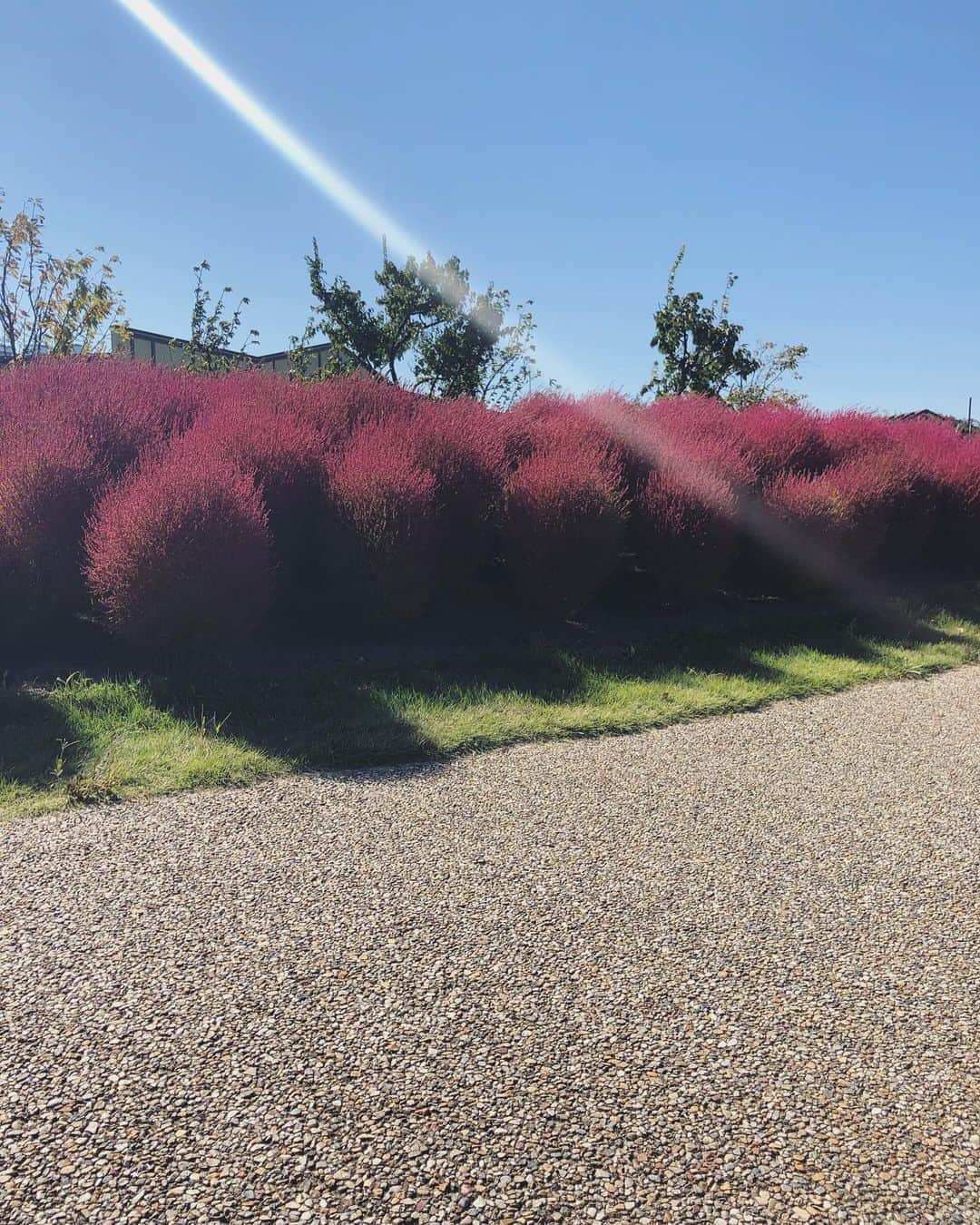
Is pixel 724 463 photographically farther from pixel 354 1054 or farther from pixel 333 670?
pixel 354 1054

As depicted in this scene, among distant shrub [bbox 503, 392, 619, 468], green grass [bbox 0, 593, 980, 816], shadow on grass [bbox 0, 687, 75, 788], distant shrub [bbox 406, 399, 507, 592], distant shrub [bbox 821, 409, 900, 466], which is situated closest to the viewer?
shadow on grass [bbox 0, 687, 75, 788]

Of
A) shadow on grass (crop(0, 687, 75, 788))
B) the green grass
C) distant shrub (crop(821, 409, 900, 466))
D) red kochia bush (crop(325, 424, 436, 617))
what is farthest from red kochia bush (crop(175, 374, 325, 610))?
distant shrub (crop(821, 409, 900, 466))

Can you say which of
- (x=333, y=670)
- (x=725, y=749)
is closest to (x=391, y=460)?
(x=333, y=670)

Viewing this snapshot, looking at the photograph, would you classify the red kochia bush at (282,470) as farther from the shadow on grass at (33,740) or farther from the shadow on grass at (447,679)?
the shadow on grass at (33,740)

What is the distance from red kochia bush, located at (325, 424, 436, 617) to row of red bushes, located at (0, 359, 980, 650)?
16 mm

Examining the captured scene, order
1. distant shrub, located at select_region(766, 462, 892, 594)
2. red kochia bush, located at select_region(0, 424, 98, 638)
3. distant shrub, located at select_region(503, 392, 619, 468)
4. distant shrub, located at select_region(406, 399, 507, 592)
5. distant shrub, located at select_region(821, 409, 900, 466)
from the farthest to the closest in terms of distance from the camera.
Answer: distant shrub, located at select_region(821, 409, 900, 466)
distant shrub, located at select_region(766, 462, 892, 594)
distant shrub, located at select_region(503, 392, 619, 468)
distant shrub, located at select_region(406, 399, 507, 592)
red kochia bush, located at select_region(0, 424, 98, 638)

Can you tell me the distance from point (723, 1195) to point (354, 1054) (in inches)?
36.4

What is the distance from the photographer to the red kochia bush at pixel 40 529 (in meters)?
5.73

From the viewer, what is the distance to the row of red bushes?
5.61 metres

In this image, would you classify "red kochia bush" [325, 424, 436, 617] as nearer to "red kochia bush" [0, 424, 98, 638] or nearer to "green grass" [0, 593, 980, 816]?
"green grass" [0, 593, 980, 816]

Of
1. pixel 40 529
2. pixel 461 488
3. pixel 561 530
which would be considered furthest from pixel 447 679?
pixel 40 529

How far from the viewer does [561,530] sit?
22.7 ft

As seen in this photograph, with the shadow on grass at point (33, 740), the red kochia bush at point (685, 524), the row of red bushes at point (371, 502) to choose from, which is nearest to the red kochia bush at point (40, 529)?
the row of red bushes at point (371, 502)

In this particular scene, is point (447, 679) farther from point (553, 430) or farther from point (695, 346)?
point (695, 346)
